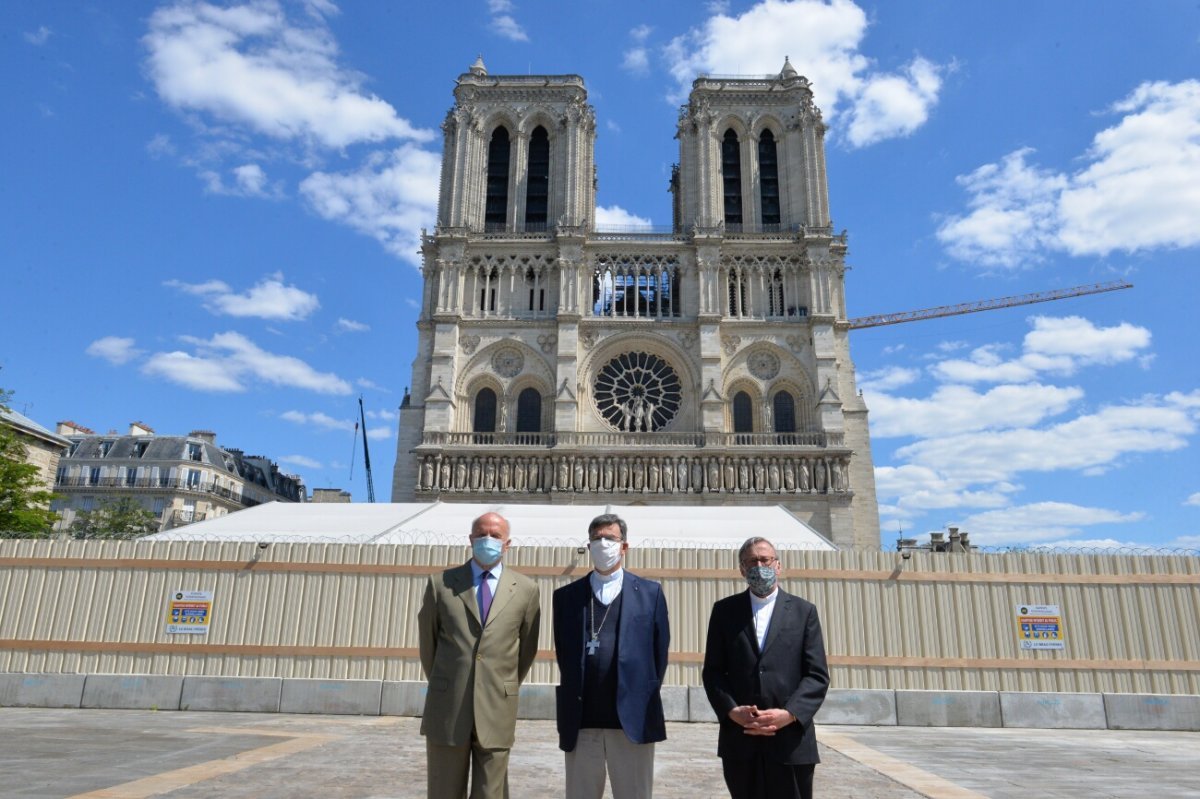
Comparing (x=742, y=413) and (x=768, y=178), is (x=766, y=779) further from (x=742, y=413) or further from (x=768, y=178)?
(x=768, y=178)

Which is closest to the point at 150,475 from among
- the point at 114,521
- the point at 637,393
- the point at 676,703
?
the point at 114,521

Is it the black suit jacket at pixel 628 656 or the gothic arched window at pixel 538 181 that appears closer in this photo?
the black suit jacket at pixel 628 656

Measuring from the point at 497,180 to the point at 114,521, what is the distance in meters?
27.1

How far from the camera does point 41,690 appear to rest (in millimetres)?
11109

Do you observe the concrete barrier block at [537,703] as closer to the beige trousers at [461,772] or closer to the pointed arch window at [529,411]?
the beige trousers at [461,772]

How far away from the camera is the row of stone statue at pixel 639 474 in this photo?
110 feet

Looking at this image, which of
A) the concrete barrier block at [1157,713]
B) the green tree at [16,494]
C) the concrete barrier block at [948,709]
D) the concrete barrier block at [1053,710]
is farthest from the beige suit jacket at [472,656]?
the green tree at [16,494]

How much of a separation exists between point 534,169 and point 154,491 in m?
30.4

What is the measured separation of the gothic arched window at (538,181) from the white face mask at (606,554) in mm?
37051

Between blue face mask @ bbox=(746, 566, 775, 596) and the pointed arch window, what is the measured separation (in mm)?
32120

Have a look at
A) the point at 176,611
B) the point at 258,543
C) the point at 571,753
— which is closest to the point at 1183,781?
the point at 571,753

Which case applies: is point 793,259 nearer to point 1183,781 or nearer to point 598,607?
point 1183,781

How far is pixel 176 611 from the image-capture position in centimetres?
1153

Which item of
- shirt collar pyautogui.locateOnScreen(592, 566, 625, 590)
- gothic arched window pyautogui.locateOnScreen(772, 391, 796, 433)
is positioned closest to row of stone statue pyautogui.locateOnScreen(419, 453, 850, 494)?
gothic arched window pyautogui.locateOnScreen(772, 391, 796, 433)
